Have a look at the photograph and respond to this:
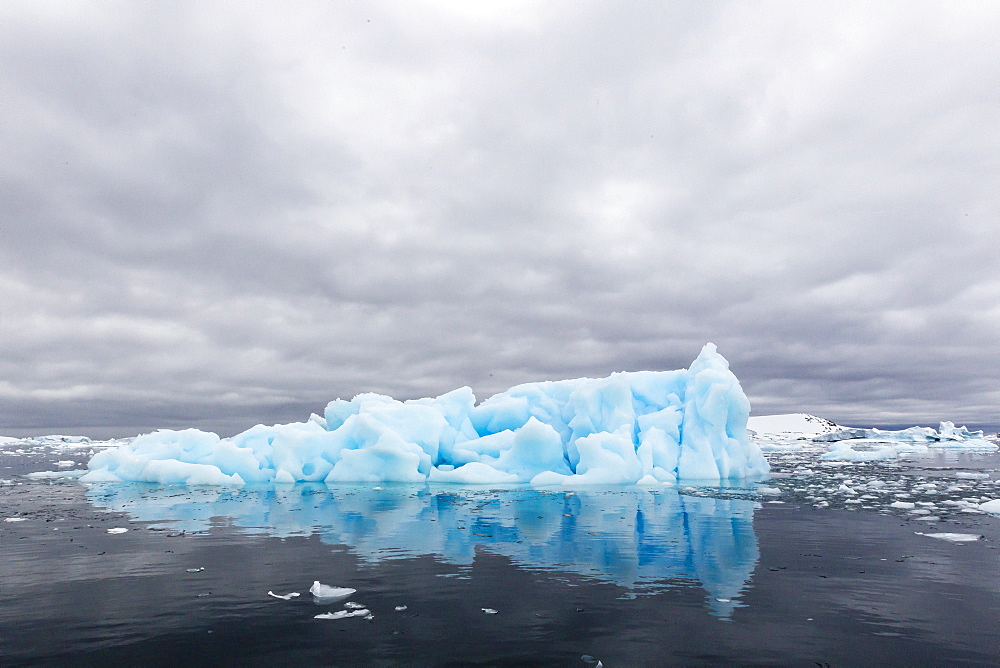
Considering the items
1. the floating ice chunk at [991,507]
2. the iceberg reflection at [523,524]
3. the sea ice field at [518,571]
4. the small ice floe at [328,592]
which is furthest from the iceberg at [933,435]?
the small ice floe at [328,592]

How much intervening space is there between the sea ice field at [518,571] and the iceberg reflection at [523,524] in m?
0.09

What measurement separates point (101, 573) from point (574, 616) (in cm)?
738

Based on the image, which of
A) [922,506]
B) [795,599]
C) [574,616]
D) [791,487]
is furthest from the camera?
[791,487]

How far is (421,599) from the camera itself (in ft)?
25.3

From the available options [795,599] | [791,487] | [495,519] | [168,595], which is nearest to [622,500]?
[495,519]

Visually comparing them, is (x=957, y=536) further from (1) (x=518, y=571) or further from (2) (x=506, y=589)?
(2) (x=506, y=589)

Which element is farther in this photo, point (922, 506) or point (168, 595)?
point (922, 506)

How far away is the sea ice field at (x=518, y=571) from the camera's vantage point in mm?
6117

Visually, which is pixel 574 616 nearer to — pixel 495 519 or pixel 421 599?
pixel 421 599

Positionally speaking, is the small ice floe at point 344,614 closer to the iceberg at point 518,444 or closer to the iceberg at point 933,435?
the iceberg at point 518,444

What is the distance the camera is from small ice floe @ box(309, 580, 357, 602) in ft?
25.5

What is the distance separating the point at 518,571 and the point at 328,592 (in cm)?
292

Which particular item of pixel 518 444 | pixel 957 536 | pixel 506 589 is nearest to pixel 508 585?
pixel 506 589

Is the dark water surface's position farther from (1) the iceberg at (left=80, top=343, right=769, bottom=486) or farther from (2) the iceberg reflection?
(1) the iceberg at (left=80, top=343, right=769, bottom=486)
